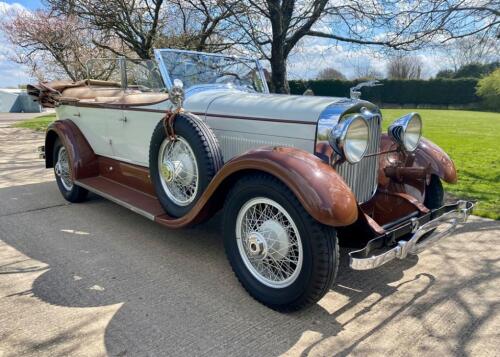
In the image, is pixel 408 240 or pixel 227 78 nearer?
pixel 408 240

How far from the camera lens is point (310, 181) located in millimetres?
2451

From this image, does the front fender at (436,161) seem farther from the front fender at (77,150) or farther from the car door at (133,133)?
the front fender at (77,150)

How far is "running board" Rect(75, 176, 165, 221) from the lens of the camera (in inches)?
148

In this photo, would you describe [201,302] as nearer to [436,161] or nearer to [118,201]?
[118,201]

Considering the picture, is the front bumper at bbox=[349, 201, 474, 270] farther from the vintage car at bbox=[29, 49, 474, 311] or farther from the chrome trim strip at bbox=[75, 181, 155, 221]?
the chrome trim strip at bbox=[75, 181, 155, 221]

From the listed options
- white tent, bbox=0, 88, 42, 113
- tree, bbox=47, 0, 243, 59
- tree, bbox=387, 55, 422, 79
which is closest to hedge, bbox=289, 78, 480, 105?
tree, bbox=387, 55, 422, 79

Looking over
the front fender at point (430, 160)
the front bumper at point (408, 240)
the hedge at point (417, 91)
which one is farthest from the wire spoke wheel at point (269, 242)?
the hedge at point (417, 91)

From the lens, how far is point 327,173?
8.30ft

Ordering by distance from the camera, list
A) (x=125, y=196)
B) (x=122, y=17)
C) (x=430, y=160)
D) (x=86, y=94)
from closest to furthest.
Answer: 1. (x=430, y=160)
2. (x=125, y=196)
3. (x=86, y=94)
4. (x=122, y=17)

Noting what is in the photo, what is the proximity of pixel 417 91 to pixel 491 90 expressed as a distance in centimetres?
574

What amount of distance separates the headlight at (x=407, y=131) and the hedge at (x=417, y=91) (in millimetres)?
32317

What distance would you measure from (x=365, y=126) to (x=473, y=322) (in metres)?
1.46

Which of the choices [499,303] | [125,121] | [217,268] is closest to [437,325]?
[499,303]

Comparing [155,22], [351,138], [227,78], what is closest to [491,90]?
[155,22]
